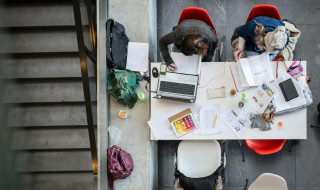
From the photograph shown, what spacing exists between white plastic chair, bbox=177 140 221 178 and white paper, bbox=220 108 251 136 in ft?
0.94

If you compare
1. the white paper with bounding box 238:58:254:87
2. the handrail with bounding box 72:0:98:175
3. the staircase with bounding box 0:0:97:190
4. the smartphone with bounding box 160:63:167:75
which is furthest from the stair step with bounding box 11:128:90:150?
the white paper with bounding box 238:58:254:87

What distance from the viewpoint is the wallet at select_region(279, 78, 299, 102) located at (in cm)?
243

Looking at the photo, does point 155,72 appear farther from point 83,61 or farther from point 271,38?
point 271,38

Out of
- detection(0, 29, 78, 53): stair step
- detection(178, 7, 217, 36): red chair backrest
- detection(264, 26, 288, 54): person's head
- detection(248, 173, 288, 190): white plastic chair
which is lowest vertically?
detection(248, 173, 288, 190): white plastic chair

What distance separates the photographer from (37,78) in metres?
2.84

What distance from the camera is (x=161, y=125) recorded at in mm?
2537

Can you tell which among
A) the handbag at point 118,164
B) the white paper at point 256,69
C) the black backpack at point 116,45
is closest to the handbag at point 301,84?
the white paper at point 256,69

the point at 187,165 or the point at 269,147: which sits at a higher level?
the point at 269,147

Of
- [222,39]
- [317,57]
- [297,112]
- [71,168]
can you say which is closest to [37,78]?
[71,168]

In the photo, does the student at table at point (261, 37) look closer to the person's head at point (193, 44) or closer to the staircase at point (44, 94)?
the person's head at point (193, 44)

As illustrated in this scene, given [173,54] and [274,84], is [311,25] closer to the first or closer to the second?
[274,84]

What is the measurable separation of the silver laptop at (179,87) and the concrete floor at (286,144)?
3.35 feet

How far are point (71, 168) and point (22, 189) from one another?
764 millimetres

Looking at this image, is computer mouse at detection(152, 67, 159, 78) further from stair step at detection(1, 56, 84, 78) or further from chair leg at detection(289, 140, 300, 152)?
chair leg at detection(289, 140, 300, 152)
